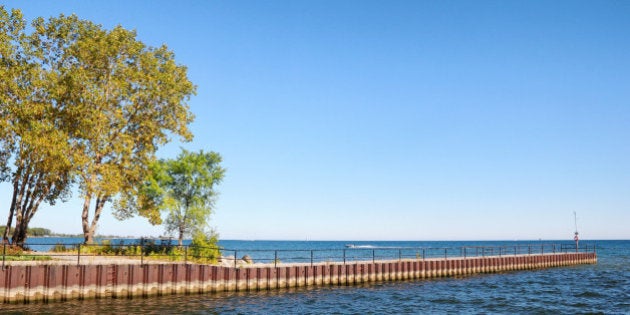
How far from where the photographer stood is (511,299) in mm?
36531

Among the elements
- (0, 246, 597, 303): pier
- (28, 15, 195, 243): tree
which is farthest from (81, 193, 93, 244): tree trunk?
(0, 246, 597, 303): pier

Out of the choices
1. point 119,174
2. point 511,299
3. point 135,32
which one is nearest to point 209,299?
point 119,174

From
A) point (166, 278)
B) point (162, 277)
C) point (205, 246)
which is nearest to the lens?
point (162, 277)

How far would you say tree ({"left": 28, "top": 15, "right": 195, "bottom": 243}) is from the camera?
134 ft

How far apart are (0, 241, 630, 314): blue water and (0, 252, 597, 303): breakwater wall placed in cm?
75

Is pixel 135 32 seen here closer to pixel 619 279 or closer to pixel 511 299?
pixel 511 299

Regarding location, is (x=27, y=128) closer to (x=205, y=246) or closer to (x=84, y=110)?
(x=84, y=110)

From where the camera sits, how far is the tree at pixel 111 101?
134 ft

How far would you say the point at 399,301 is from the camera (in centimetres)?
3394

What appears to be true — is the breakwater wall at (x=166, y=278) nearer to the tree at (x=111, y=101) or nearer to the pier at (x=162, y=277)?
the pier at (x=162, y=277)

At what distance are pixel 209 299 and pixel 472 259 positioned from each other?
1338 inches

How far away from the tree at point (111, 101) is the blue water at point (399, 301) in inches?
580

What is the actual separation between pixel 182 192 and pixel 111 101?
1112 cm

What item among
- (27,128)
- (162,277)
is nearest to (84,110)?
(27,128)
